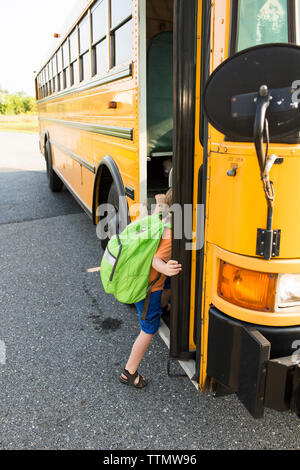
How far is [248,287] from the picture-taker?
1661 mm

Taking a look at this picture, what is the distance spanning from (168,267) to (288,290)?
67 cm

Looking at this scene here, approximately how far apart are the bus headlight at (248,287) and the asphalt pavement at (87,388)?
83 cm

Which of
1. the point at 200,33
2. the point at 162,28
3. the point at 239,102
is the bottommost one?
the point at 239,102

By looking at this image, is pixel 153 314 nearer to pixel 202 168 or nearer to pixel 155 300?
pixel 155 300

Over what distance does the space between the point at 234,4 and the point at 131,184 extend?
1454 mm

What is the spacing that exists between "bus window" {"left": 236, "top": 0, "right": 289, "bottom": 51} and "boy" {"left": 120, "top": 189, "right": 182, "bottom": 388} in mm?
937

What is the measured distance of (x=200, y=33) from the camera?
1.88 meters

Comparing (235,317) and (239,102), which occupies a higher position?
(239,102)

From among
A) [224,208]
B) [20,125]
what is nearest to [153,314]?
[224,208]

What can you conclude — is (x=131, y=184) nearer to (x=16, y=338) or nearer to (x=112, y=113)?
(x=112, y=113)

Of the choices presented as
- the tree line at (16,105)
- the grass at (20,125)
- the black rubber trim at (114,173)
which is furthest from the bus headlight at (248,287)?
the tree line at (16,105)

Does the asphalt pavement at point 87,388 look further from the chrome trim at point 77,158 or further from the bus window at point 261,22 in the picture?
the bus window at point 261,22

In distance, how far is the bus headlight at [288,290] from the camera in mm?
1599

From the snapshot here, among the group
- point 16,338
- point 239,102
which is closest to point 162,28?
point 239,102
